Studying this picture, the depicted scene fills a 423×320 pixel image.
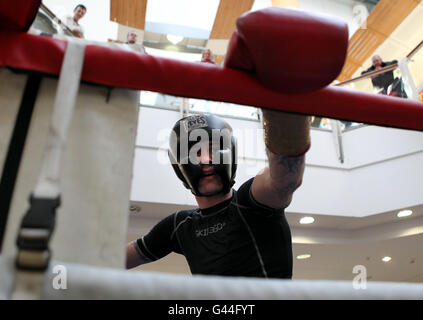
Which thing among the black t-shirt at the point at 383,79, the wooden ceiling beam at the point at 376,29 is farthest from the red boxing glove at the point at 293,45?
the wooden ceiling beam at the point at 376,29

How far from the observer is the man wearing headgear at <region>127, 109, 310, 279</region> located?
0.97 meters

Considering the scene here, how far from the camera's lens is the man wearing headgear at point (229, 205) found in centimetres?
97

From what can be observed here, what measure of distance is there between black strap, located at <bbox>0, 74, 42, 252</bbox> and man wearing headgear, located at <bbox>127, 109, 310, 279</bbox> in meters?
0.52

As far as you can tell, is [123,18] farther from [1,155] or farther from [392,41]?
[1,155]

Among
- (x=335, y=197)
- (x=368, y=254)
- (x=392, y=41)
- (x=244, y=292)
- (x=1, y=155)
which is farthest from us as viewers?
(x=392, y=41)

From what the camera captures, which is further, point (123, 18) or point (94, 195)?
point (123, 18)

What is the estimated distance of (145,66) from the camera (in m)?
0.70

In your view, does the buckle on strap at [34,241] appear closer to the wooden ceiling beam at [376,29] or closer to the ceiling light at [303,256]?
the ceiling light at [303,256]

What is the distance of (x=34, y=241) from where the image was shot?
45 cm

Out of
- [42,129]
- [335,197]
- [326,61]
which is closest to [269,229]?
[326,61]

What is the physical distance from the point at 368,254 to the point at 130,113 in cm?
545

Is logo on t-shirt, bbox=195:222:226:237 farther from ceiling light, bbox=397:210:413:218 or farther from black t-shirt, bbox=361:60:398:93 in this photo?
ceiling light, bbox=397:210:413:218

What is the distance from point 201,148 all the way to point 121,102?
62cm

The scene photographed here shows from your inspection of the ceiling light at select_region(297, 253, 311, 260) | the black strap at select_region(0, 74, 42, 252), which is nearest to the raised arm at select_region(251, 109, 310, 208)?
the black strap at select_region(0, 74, 42, 252)
